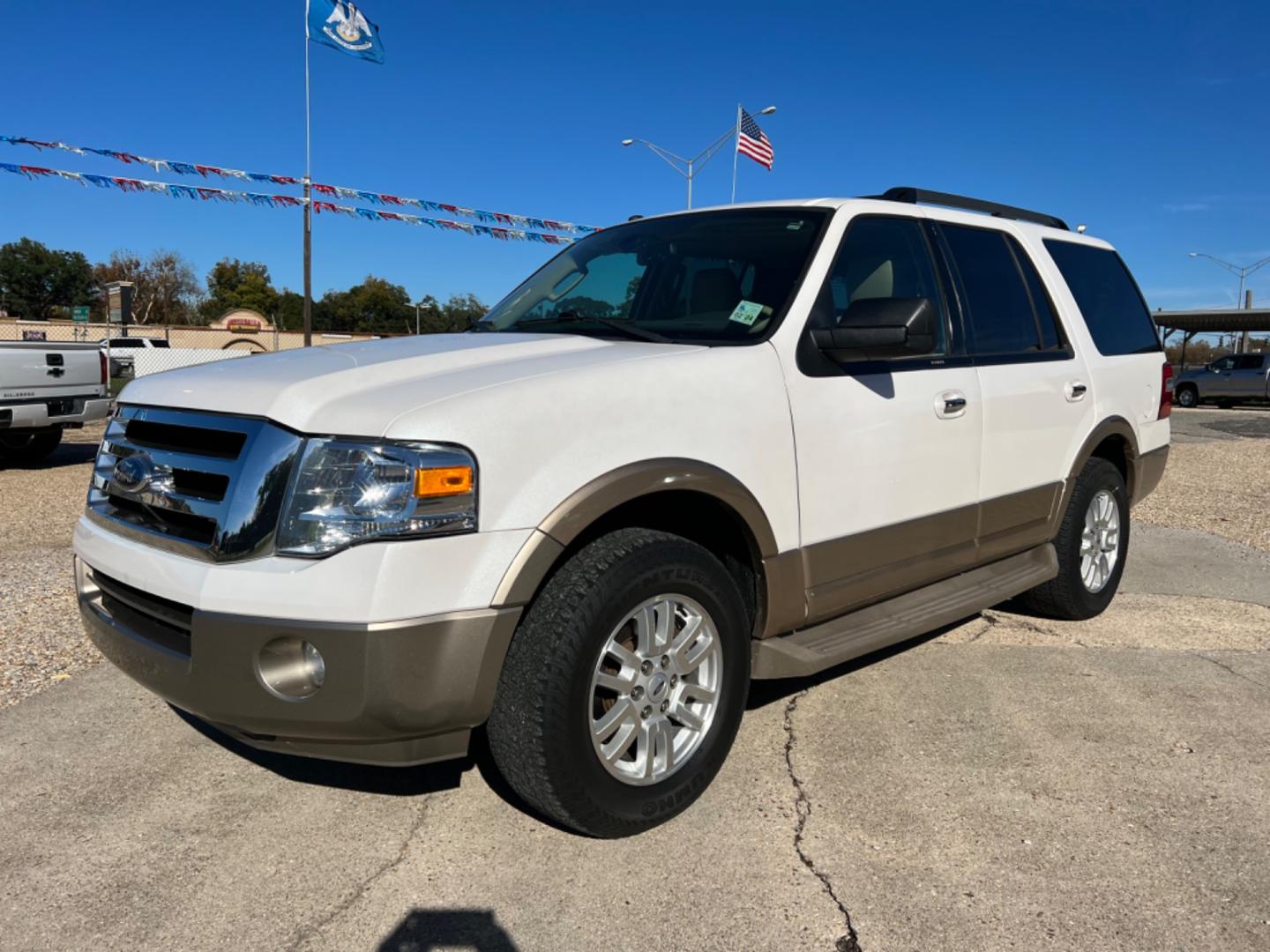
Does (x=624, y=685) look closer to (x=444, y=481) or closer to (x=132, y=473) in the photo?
(x=444, y=481)

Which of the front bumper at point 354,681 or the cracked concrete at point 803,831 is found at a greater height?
the front bumper at point 354,681

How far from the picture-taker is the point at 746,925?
2.29 meters

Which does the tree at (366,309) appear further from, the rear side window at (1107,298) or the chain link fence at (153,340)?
the rear side window at (1107,298)

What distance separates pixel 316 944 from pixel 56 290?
90.4 m

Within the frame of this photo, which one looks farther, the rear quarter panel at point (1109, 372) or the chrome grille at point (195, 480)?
the rear quarter panel at point (1109, 372)

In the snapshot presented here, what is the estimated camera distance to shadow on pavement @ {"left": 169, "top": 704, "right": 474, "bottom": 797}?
301 cm

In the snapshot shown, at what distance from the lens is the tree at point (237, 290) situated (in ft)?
281

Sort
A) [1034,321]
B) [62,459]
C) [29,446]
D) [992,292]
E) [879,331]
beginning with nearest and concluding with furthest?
[879,331] < [992,292] < [1034,321] < [29,446] < [62,459]

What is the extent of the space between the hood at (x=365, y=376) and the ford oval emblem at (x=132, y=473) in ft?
0.63

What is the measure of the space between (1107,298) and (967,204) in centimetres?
117

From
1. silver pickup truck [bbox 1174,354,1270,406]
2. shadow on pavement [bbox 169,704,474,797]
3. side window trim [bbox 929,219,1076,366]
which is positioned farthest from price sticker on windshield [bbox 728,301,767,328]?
silver pickup truck [bbox 1174,354,1270,406]

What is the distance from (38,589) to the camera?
5.21m

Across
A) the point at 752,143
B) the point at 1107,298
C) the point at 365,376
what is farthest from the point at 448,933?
the point at 752,143

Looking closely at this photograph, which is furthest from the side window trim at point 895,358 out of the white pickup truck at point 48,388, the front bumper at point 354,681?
the white pickup truck at point 48,388
